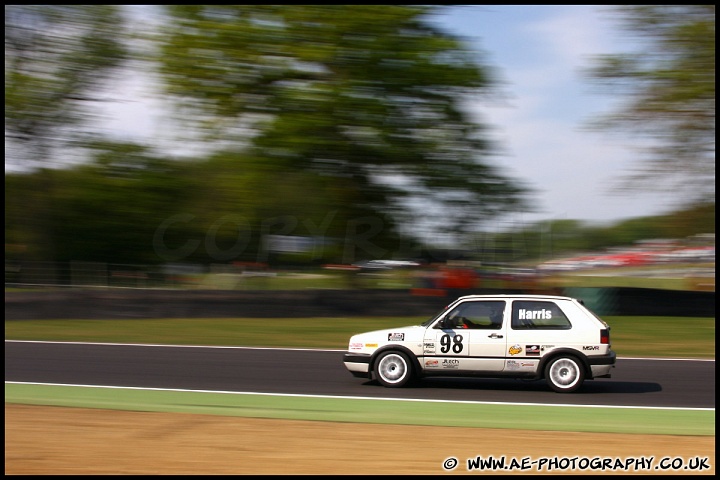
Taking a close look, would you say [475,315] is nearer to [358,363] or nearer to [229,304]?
[358,363]

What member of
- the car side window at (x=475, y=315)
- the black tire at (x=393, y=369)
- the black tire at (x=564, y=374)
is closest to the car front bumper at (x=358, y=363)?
the black tire at (x=393, y=369)

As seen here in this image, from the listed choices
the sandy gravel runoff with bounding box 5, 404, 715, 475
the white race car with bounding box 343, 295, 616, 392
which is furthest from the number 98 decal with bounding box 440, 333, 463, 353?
the sandy gravel runoff with bounding box 5, 404, 715, 475

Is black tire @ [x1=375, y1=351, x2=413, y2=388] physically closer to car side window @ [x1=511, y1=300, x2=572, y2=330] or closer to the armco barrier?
car side window @ [x1=511, y1=300, x2=572, y2=330]

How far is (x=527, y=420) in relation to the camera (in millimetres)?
8312

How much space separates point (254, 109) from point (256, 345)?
8.62 metres

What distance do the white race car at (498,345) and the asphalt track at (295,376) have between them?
260mm

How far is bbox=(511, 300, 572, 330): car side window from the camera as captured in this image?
1001 cm

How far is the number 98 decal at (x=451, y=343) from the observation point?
10.0 metres

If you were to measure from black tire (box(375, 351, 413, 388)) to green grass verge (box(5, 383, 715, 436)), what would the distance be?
3.06ft

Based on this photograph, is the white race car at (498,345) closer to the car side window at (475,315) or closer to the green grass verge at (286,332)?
the car side window at (475,315)

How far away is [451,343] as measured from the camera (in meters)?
10.1

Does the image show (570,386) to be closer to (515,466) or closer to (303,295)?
(515,466)

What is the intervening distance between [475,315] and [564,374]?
1.33 meters

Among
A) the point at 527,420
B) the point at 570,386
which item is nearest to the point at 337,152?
the point at 570,386
